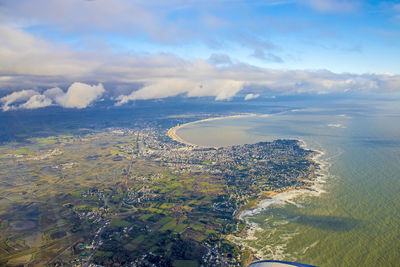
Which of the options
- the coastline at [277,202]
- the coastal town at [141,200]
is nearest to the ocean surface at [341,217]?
the coastline at [277,202]

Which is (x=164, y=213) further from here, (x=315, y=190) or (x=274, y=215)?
(x=315, y=190)

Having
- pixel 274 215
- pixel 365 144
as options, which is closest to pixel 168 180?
pixel 274 215

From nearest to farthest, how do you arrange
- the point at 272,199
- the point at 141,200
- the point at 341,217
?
the point at 341,217 → the point at 272,199 → the point at 141,200

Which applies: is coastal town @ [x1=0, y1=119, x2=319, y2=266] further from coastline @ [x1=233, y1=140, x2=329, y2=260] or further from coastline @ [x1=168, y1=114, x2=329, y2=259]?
coastline @ [x1=233, y1=140, x2=329, y2=260]

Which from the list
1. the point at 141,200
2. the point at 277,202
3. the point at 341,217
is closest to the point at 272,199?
the point at 277,202

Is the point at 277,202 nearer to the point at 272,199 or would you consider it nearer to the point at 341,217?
the point at 272,199

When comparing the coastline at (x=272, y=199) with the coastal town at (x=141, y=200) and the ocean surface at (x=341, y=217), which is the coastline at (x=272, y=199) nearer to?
the ocean surface at (x=341, y=217)

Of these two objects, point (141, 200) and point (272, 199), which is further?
point (141, 200)

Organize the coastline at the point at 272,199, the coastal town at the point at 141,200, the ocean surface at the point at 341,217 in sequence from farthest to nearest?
the coastline at the point at 272,199 < the coastal town at the point at 141,200 < the ocean surface at the point at 341,217

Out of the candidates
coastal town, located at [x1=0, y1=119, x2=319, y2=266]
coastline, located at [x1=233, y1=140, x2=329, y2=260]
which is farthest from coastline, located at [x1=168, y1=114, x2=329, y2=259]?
coastal town, located at [x1=0, y1=119, x2=319, y2=266]
